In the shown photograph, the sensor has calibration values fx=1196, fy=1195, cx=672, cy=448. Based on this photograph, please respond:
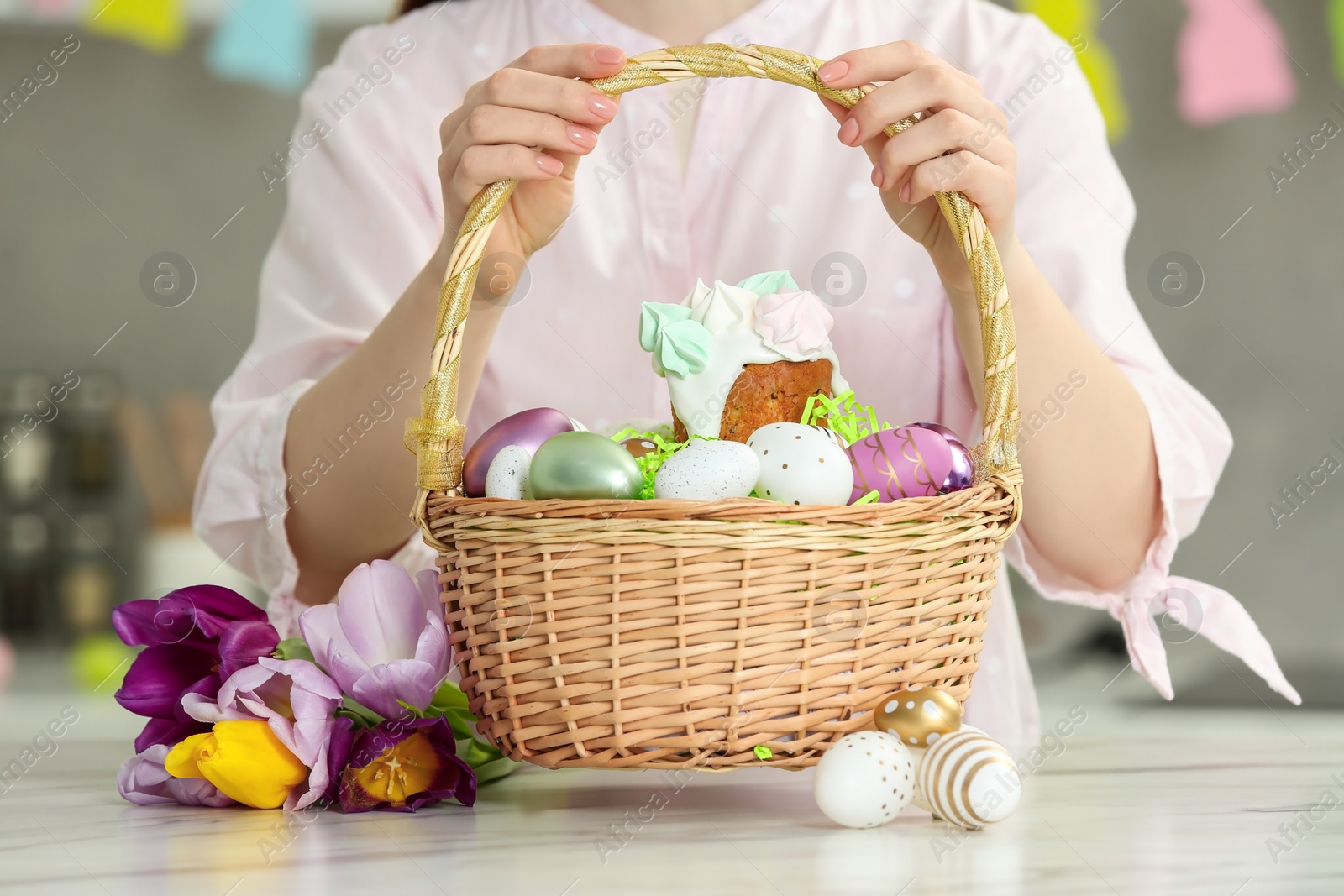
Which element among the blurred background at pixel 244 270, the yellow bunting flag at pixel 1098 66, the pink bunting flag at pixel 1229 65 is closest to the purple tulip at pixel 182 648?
the blurred background at pixel 244 270

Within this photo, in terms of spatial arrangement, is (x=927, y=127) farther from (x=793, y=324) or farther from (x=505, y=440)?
(x=505, y=440)

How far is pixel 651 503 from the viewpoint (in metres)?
0.62

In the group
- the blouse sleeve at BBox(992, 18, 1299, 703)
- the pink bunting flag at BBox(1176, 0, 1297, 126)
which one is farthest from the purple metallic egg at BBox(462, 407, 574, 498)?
the pink bunting flag at BBox(1176, 0, 1297, 126)

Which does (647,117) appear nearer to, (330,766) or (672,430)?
(672,430)

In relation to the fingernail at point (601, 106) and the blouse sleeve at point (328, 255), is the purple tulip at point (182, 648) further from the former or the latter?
the fingernail at point (601, 106)

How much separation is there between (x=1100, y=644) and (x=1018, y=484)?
1.77 m

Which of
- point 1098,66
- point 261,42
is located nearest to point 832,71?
point 1098,66

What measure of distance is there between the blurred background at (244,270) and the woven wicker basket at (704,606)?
1.68m

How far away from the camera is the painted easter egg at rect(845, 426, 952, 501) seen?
0.71 metres

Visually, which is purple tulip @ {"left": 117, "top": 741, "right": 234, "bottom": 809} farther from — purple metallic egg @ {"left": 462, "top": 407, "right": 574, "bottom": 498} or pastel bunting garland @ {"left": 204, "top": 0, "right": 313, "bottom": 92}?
pastel bunting garland @ {"left": 204, "top": 0, "right": 313, "bottom": 92}

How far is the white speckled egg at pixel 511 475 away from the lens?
71cm

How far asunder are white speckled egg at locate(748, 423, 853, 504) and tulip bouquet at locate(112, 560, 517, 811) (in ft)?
0.73

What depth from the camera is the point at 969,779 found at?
634 mm

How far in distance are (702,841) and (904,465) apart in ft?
0.81
